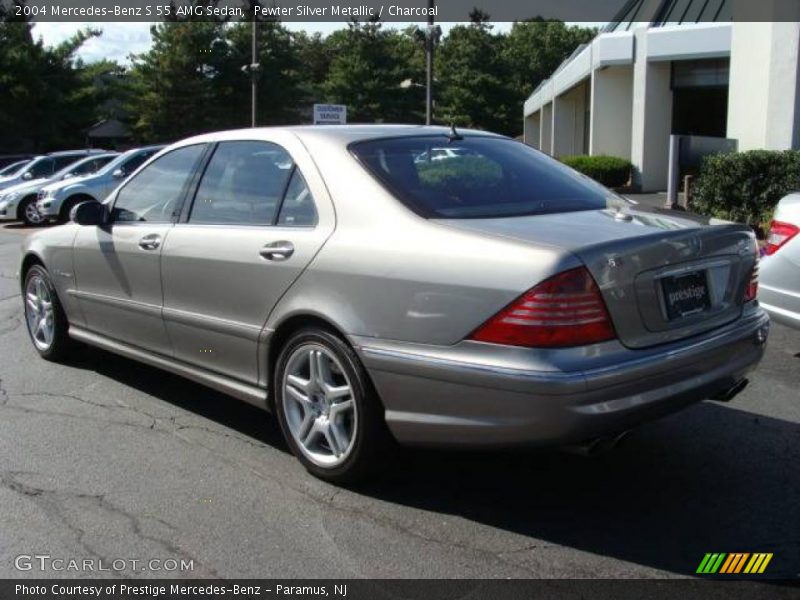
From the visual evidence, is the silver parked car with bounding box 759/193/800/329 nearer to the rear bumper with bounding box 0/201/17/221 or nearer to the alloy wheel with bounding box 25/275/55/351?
the alloy wheel with bounding box 25/275/55/351

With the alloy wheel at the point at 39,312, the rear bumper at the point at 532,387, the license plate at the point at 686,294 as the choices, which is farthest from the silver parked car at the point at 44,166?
the license plate at the point at 686,294

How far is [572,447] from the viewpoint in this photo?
133 inches

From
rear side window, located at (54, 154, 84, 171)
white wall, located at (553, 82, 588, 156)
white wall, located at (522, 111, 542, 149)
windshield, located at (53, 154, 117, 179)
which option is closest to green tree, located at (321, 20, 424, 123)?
white wall, located at (522, 111, 542, 149)

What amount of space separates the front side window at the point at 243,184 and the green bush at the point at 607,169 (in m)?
19.7

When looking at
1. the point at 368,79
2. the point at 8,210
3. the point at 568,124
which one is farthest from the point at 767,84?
the point at 368,79

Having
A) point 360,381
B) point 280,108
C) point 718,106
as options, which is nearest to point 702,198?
point 360,381

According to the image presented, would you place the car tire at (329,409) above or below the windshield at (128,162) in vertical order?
below

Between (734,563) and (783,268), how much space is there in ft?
9.97

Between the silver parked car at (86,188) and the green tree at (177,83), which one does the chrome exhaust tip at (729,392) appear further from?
the green tree at (177,83)

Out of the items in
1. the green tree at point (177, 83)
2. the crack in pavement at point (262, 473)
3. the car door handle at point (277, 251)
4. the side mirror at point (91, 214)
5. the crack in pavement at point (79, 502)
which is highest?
the green tree at point (177, 83)

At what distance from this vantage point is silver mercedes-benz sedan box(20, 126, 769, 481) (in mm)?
3258

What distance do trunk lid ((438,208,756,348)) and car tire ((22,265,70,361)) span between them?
363 cm

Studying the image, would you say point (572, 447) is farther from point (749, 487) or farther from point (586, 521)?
point (749, 487)

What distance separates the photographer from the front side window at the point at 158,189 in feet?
16.4
